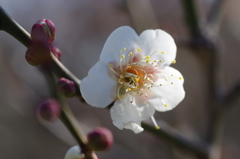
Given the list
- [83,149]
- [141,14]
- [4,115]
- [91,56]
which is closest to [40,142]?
[4,115]

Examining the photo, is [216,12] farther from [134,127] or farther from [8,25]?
[8,25]

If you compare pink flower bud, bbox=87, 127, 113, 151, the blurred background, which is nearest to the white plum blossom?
pink flower bud, bbox=87, 127, 113, 151

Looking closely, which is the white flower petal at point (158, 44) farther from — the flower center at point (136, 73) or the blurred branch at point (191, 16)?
the blurred branch at point (191, 16)

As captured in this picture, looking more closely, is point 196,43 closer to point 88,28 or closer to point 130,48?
point 130,48

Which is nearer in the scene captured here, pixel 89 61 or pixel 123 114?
pixel 123 114

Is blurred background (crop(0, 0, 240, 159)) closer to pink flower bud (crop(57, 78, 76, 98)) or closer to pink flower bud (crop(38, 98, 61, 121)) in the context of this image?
pink flower bud (crop(38, 98, 61, 121))

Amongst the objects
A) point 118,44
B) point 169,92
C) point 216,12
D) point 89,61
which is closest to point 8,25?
point 118,44
